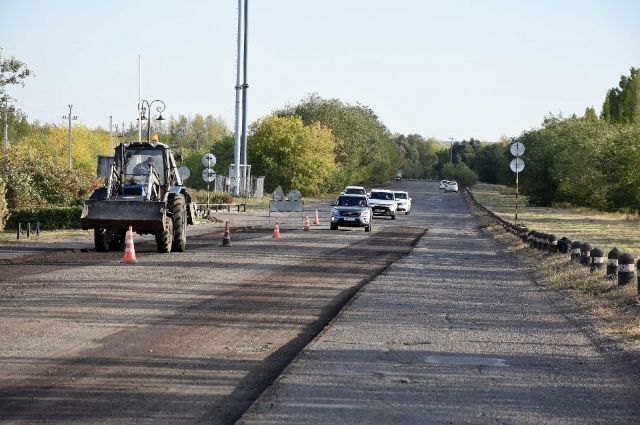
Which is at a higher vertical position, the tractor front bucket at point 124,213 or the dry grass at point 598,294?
the tractor front bucket at point 124,213

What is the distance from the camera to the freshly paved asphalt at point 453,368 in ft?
29.0

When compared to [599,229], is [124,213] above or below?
above

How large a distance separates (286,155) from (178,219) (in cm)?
7246

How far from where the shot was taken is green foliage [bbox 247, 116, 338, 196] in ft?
328

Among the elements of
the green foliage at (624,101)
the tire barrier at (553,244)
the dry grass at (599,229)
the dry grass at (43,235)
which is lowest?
the dry grass at (43,235)

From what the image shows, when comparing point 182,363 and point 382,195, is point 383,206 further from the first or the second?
point 182,363

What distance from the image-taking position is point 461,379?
34.4 feet

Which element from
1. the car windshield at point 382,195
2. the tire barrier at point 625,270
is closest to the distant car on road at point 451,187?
the car windshield at point 382,195

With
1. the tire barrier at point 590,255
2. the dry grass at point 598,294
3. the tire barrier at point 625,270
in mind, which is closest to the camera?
the dry grass at point 598,294

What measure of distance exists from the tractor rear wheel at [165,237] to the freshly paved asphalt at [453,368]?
9301 mm

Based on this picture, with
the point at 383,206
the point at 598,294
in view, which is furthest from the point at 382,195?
the point at 598,294

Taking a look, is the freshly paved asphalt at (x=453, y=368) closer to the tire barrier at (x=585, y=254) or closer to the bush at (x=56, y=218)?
the tire barrier at (x=585, y=254)

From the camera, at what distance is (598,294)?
19.0m

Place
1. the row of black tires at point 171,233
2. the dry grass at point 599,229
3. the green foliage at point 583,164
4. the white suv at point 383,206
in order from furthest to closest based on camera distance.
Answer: the green foliage at point 583,164, the white suv at point 383,206, the dry grass at point 599,229, the row of black tires at point 171,233
